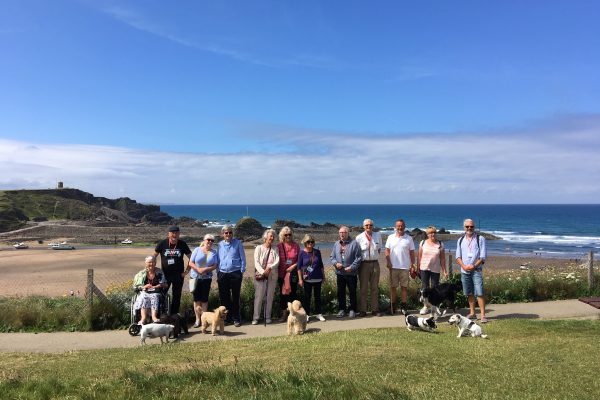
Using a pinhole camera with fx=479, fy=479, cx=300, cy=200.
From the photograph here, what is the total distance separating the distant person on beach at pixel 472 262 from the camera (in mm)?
8906

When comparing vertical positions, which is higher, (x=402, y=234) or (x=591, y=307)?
(x=402, y=234)

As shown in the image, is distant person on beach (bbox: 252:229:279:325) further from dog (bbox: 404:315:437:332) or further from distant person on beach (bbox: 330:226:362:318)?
dog (bbox: 404:315:437:332)

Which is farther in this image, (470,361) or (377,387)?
(470,361)

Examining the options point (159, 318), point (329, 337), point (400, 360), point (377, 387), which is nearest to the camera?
point (377, 387)

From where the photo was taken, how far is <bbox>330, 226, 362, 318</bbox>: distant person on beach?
935 centimetres

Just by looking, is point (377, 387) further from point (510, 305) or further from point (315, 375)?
point (510, 305)

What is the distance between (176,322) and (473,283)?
18.1 ft

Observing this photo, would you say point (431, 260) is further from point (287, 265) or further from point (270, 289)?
point (270, 289)

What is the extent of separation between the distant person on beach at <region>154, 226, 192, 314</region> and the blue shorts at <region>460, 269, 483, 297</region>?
5.29 meters

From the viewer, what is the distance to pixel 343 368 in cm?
542

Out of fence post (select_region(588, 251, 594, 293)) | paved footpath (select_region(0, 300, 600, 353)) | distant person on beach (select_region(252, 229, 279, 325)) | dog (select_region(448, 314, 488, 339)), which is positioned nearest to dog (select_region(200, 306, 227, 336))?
paved footpath (select_region(0, 300, 600, 353))

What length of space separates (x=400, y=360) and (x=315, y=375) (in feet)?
4.93

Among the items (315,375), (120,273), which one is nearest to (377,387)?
(315,375)

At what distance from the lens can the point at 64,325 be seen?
29.3 ft
